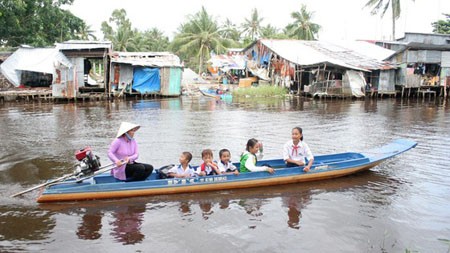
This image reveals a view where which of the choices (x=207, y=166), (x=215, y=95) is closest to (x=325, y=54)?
(x=215, y=95)

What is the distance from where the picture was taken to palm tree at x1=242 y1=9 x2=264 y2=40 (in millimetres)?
46562

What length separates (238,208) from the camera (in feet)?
22.1

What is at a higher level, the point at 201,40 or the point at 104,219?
the point at 201,40

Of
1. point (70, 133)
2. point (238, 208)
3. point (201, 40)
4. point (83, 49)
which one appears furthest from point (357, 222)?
point (201, 40)

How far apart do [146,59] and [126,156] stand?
907 inches

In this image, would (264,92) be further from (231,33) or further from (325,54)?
(231,33)

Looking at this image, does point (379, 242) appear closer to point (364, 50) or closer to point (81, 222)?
point (81, 222)

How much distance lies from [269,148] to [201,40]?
2954 cm

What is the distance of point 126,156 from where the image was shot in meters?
6.74

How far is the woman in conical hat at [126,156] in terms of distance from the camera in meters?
6.59

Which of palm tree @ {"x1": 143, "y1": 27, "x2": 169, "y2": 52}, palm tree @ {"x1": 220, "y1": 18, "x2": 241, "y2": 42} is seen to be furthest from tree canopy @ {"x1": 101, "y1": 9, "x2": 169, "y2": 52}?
palm tree @ {"x1": 220, "y1": 18, "x2": 241, "y2": 42}

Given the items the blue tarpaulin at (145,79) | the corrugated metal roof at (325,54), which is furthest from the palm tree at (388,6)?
the blue tarpaulin at (145,79)

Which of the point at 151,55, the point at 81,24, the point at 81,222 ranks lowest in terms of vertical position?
the point at 81,222

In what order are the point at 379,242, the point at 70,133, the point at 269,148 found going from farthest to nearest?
the point at 70,133 → the point at 269,148 → the point at 379,242
